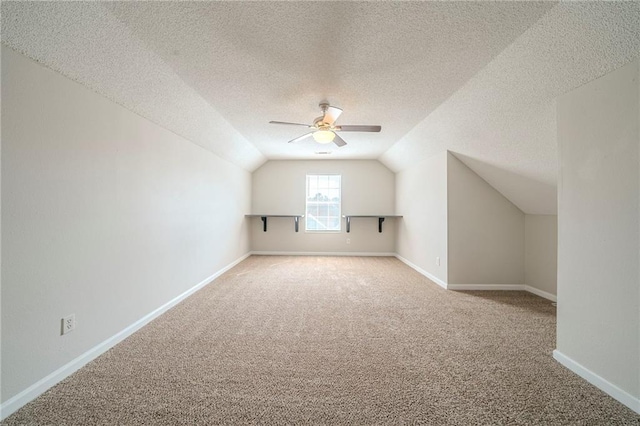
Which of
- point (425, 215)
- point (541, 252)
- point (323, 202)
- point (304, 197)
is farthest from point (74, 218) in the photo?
point (541, 252)

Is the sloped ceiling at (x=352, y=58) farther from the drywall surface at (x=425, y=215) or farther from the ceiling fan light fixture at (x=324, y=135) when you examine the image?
the drywall surface at (x=425, y=215)

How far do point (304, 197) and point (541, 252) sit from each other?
449 cm

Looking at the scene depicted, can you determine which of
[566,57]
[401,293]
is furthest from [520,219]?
[566,57]

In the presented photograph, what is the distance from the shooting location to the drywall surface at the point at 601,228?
4.59ft

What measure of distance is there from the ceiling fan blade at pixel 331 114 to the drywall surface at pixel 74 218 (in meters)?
1.77

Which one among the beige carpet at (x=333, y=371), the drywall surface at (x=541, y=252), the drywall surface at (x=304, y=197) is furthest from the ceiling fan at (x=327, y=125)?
the drywall surface at (x=304, y=197)

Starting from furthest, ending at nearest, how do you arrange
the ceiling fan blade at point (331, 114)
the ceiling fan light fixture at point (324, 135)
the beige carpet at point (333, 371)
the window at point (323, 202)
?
the window at point (323, 202), the ceiling fan light fixture at point (324, 135), the ceiling fan blade at point (331, 114), the beige carpet at point (333, 371)

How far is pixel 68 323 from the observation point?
5.44ft

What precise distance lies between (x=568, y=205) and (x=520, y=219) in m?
2.11

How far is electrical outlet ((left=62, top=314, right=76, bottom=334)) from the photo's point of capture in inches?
64.2

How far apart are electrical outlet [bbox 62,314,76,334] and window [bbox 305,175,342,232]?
4.72m

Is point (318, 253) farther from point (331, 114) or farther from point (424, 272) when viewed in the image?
point (331, 114)

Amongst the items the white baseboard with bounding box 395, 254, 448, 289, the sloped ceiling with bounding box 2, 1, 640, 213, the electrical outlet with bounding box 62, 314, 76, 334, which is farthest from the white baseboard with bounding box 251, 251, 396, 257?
the electrical outlet with bounding box 62, 314, 76, 334

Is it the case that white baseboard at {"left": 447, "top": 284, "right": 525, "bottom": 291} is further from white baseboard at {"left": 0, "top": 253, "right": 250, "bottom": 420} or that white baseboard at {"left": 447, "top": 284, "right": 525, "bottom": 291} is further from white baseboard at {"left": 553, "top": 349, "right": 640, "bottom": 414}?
white baseboard at {"left": 0, "top": 253, "right": 250, "bottom": 420}
